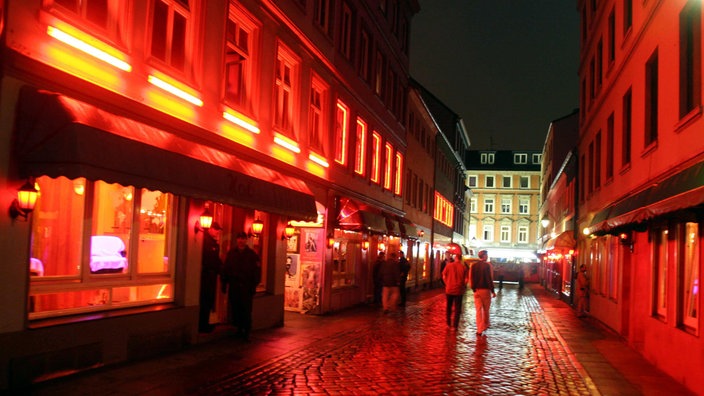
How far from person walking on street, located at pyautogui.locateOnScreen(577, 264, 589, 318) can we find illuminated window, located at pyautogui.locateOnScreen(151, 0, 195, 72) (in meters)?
16.2

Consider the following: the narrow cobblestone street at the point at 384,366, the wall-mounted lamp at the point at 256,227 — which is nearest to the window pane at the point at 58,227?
the narrow cobblestone street at the point at 384,366

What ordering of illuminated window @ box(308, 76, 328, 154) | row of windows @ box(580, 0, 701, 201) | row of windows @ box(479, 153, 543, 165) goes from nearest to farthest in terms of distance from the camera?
1. row of windows @ box(580, 0, 701, 201)
2. illuminated window @ box(308, 76, 328, 154)
3. row of windows @ box(479, 153, 543, 165)

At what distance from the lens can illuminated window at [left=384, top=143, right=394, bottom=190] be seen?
95.2ft

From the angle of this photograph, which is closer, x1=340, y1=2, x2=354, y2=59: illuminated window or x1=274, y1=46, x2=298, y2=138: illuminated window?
x1=274, y1=46, x2=298, y2=138: illuminated window

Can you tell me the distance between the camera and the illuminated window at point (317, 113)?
19.0 m

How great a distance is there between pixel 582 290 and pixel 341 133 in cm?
992

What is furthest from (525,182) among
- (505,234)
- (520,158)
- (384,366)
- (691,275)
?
(384,366)

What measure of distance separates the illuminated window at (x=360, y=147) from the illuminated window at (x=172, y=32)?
12117mm

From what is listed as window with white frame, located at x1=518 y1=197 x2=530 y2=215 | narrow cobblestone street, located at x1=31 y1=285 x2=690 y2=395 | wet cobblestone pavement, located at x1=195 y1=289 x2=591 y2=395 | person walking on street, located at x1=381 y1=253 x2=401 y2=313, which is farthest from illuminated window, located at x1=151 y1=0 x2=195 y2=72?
window with white frame, located at x1=518 y1=197 x2=530 y2=215

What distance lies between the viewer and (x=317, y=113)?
19.6 meters

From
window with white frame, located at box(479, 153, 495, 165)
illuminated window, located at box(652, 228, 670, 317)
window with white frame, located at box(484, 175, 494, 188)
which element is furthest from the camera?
window with white frame, located at box(479, 153, 495, 165)

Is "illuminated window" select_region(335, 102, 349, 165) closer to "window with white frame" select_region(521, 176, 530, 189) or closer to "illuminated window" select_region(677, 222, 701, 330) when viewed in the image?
"illuminated window" select_region(677, 222, 701, 330)

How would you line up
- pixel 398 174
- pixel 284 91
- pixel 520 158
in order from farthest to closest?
pixel 520 158
pixel 398 174
pixel 284 91

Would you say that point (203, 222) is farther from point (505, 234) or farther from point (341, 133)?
point (505, 234)
